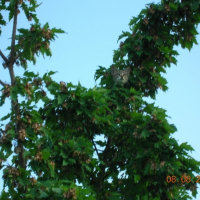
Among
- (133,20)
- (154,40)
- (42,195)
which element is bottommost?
(42,195)

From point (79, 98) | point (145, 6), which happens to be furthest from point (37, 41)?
point (145, 6)

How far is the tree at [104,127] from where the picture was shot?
7.70 meters

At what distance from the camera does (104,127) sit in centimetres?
1035

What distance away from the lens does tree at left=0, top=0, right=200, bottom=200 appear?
7.70m
